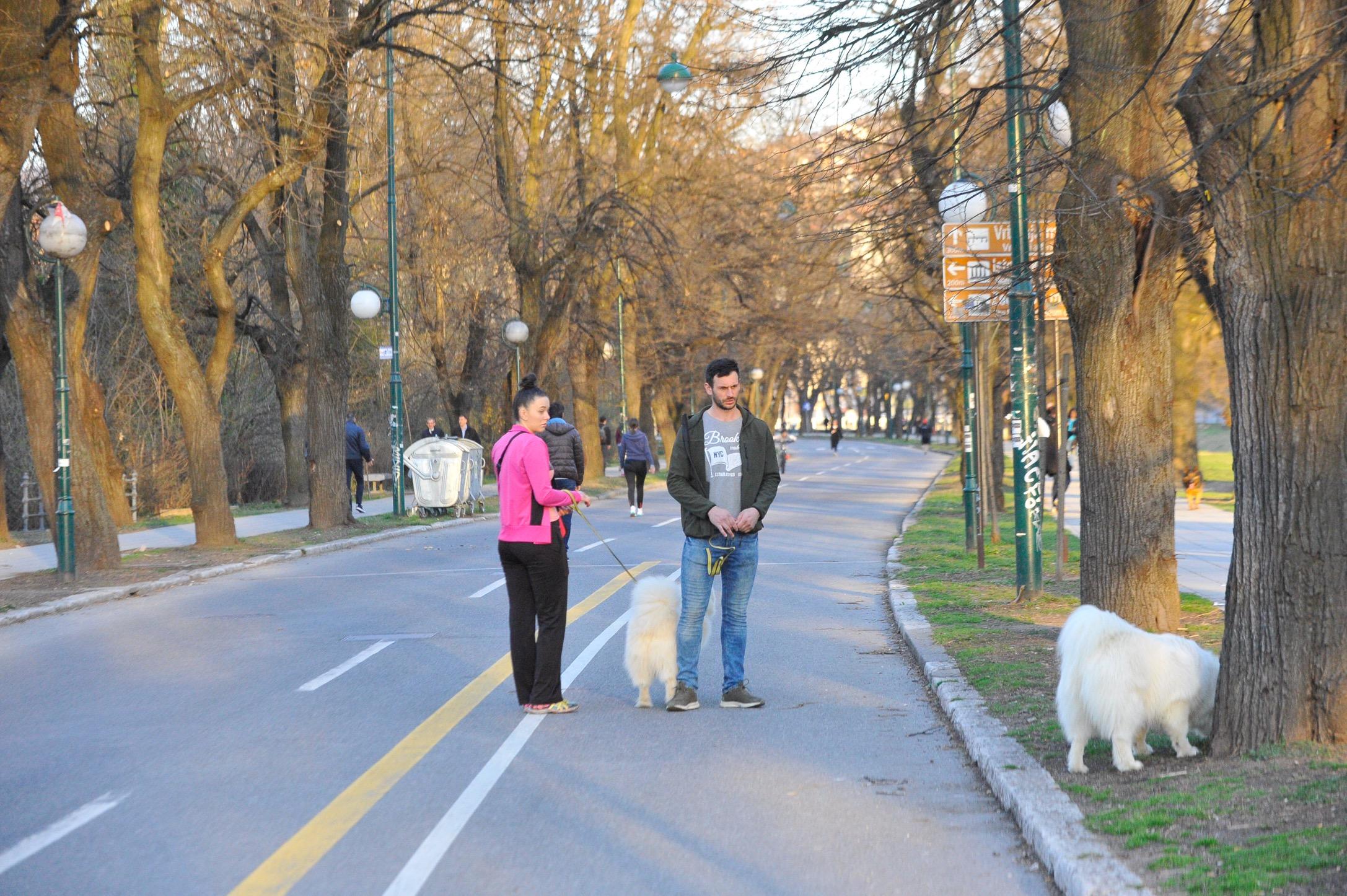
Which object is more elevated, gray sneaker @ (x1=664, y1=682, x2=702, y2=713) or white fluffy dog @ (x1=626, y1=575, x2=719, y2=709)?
white fluffy dog @ (x1=626, y1=575, x2=719, y2=709)

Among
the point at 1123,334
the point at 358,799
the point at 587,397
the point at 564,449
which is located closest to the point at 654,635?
the point at 358,799

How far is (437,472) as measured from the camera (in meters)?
27.5

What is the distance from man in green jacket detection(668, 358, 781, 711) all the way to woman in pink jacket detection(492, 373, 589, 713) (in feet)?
2.42

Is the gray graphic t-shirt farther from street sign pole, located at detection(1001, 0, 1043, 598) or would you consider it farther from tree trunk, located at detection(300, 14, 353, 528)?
tree trunk, located at detection(300, 14, 353, 528)

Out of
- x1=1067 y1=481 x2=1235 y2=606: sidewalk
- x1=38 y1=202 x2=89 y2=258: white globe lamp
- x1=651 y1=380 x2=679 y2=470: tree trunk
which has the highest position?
x1=38 y1=202 x2=89 y2=258: white globe lamp

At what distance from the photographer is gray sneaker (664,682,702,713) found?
842 cm

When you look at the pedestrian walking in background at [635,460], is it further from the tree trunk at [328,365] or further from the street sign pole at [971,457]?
the street sign pole at [971,457]

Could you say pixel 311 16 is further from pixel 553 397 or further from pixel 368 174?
pixel 553 397

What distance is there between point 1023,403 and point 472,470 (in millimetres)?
16786

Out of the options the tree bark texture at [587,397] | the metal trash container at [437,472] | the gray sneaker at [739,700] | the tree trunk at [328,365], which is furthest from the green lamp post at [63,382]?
the tree bark texture at [587,397]

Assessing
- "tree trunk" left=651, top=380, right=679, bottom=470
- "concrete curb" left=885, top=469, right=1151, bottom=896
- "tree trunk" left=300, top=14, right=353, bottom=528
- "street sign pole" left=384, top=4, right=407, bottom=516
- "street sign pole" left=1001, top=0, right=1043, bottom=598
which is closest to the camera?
"concrete curb" left=885, top=469, right=1151, bottom=896

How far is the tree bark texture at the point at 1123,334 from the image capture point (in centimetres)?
982

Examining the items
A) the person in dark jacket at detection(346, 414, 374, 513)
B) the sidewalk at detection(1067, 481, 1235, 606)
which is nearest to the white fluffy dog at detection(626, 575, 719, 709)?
the sidewalk at detection(1067, 481, 1235, 606)

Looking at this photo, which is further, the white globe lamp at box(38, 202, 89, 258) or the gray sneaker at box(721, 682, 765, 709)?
the white globe lamp at box(38, 202, 89, 258)
